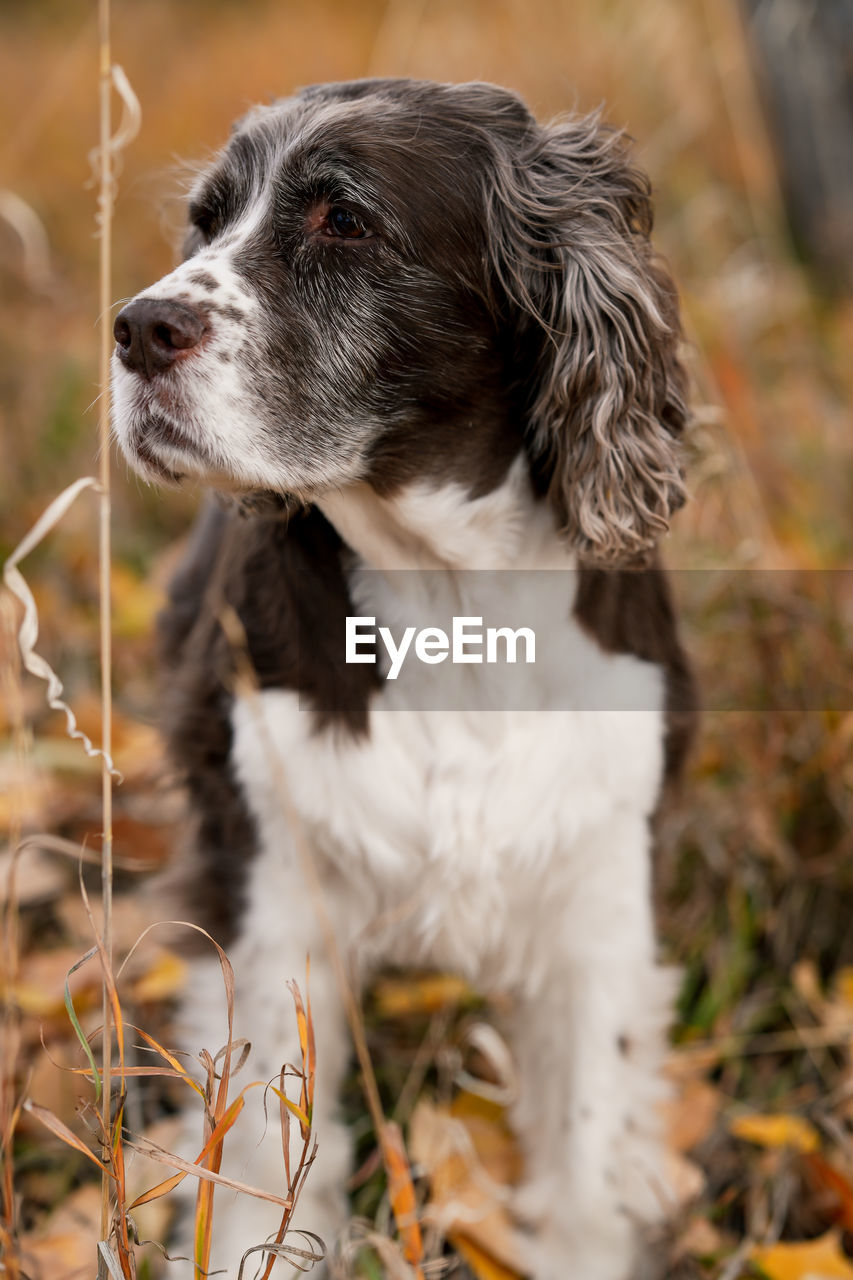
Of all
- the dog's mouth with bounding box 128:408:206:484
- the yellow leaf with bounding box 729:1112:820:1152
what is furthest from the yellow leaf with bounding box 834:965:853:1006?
the dog's mouth with bounding box 128:408:206:484

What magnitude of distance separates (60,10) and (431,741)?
398 inches

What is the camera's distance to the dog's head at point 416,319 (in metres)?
1.80

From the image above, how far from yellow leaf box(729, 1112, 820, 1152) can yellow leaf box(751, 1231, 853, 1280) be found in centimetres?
21

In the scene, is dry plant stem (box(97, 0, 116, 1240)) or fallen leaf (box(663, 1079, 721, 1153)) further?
fallen leaf (box(663, 1079, 721, 1153))

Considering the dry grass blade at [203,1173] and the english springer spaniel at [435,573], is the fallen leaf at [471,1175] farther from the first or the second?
the dry grass blade at [203,1173]

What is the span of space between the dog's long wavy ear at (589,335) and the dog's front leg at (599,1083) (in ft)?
2.03

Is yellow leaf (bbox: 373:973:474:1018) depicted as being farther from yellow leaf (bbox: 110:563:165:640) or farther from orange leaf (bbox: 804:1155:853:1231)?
yellow leaf (bbox: 110:563:165:640)

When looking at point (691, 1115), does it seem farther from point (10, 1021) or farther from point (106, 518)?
point (106, 518)

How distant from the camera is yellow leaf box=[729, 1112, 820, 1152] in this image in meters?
2.35

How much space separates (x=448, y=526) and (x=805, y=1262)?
1.44 metres

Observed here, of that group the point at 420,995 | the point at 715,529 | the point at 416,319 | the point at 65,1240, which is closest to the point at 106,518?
the point at 416,319

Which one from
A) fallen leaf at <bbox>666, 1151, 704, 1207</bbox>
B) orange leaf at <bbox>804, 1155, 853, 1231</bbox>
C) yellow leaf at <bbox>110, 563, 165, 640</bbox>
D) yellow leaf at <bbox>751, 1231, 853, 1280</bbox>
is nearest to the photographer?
yellow leaf at <bbox>751, 1231, 853, 1280</bbox>

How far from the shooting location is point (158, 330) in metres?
1.72

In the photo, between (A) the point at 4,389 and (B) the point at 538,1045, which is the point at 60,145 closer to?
(A) the point at 4,389
